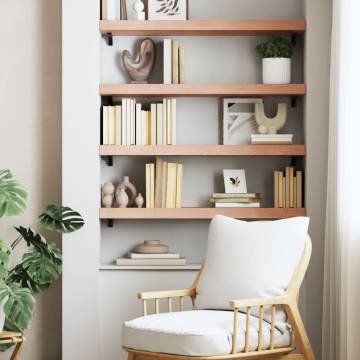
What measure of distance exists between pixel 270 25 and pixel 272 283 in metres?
1.65

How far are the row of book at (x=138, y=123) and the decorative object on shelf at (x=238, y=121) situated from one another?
1.08 feet

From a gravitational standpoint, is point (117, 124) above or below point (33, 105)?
below

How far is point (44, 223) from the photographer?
4734 mm

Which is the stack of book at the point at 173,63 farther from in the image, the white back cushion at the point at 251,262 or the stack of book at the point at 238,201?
the white back cushion at the point at 251,262

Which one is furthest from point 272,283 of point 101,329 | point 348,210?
point 101,329

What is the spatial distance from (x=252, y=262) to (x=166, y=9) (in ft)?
5.74

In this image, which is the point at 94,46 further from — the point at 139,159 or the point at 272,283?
the point at 272,283

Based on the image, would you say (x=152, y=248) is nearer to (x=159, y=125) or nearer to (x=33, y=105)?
(x=159, y=125)

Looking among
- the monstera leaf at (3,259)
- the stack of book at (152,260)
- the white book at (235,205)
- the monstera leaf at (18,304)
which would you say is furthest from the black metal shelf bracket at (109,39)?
the monstera leaf at (18,304)

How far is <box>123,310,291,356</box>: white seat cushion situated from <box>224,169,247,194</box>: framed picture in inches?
43.4

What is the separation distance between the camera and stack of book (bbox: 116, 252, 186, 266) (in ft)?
16.2

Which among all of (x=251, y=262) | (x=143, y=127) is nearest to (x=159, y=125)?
(x=143, y=127)

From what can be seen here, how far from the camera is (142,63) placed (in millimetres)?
5066

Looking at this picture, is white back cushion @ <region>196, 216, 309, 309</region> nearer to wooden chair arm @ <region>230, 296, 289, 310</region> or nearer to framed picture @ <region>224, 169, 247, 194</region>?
wooden chair arm @ <region>230, 296, 289, 310</region>
